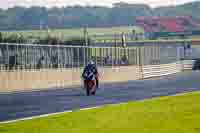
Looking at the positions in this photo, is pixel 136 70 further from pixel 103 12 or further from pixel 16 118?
pixel 103 12

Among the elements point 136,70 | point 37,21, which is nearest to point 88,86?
point 136,70

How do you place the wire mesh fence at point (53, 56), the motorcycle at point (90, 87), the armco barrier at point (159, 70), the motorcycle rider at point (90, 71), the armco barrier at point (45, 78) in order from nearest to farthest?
the motorcycle at point (90, 87)
the motorcycle rider at point (90, 71)
the armco barrier at point (45, 78)
the wire mesh fence at point (53, 56)
the armco barrier at point (159, 70)

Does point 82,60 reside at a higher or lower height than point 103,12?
lower

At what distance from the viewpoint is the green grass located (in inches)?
608

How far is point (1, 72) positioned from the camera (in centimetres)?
3588

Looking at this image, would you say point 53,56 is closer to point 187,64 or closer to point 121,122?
point 121,122

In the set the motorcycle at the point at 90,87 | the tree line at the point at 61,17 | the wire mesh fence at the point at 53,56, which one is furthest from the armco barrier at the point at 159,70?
the tree line at the point at 61,17

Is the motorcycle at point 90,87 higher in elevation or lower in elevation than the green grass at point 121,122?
higher

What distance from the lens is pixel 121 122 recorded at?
16.8 meters

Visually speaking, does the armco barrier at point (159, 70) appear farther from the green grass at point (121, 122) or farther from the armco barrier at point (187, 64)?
the green grass at point (121, 122)

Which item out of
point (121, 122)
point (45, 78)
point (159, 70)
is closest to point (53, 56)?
point (45, 78)

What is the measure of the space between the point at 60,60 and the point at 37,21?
98537mm

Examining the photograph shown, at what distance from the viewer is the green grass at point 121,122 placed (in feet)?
50.6

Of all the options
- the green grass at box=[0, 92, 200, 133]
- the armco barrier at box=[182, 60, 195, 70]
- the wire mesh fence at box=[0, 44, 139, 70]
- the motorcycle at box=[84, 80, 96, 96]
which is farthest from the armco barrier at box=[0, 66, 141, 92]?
the armco barrier at box=[182, 60, 195, 70]
